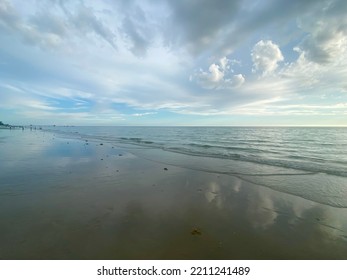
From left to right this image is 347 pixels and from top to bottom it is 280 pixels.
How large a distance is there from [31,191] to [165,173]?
22.3ft

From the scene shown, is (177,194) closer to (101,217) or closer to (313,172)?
(101,217)

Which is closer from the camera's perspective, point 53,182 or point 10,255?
point 10,255

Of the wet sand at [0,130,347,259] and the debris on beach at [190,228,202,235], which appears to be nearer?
the wet sand at [0,130,347,259]

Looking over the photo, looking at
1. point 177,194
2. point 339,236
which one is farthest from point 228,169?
point 339,236

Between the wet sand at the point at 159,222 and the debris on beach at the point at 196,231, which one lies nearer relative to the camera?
the wet sand at the point at 159,222

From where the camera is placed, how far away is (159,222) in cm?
548

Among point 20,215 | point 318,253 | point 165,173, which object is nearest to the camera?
point 318,253

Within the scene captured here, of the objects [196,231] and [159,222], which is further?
[159,222]

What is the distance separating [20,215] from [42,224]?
109 cm

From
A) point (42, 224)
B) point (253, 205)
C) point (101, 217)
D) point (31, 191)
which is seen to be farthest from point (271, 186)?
point (31, 191)

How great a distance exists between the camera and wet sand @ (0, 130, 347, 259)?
13.8ft

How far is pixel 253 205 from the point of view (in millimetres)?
7066

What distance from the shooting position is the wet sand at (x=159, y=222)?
4.20m
